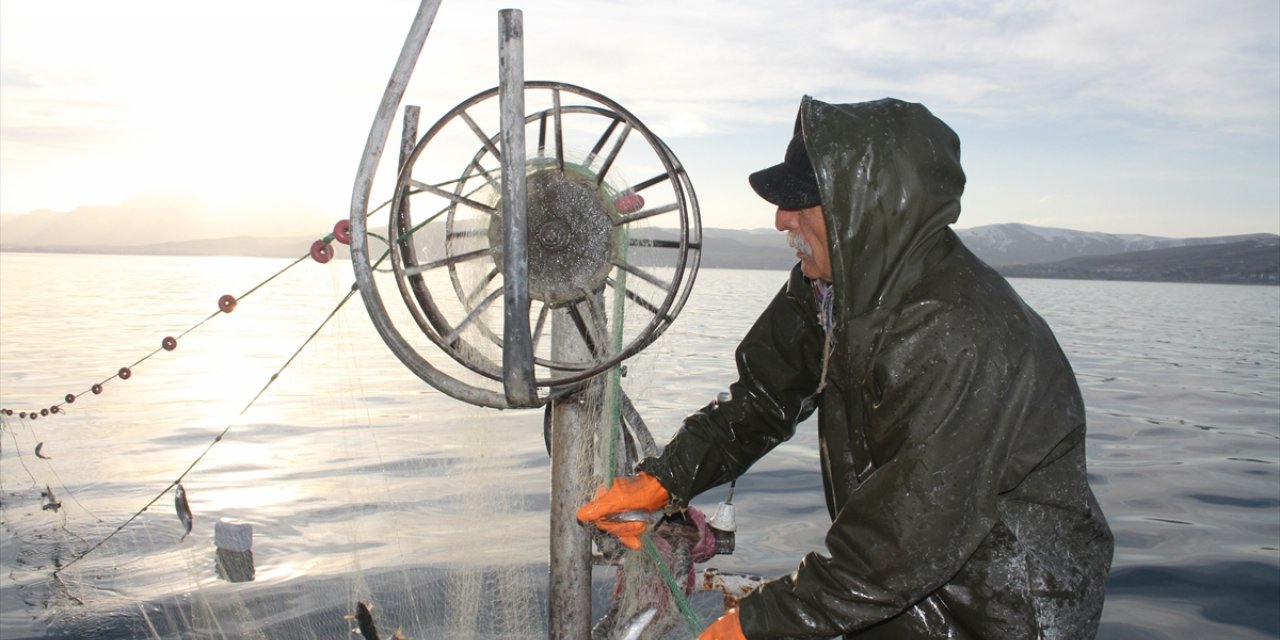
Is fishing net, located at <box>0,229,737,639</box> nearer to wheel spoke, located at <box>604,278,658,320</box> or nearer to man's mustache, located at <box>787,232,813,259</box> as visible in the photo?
wheel spoke, located at <box>604,278,658,320</box>

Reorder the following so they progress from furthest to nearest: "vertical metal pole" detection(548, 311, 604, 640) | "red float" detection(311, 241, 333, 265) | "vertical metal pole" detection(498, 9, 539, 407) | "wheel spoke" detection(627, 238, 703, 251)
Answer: "red float" detection(311, 241, 333, 265), "vertical metal pole" detection(548, 311, 604, 640), "wheel spoke" detection(627, 238, 703, 251), "vertical metal pole" detection(498, 9, 539, 407)

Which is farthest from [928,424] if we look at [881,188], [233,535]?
[233,535]

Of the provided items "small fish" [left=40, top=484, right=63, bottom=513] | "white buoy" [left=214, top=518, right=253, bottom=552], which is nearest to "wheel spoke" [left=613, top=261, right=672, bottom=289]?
"white buoy" [left=214, top=518, right=253, bottom=552]

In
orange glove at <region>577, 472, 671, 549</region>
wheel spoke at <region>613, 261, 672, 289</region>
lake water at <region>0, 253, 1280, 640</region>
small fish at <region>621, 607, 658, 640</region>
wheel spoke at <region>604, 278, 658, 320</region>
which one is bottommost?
lake water at <region>0, 253, 1280, 640</region>

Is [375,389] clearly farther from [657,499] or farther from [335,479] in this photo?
[657,499]

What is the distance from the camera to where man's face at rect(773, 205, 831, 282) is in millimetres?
2734

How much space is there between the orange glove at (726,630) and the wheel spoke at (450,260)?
1.59 metres

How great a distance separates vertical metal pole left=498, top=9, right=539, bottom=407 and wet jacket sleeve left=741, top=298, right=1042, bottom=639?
113 cm

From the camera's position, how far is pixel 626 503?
11.6ft

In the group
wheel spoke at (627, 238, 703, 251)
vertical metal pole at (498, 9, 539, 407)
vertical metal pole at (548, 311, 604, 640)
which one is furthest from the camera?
vertical metal pole at (548, 311, 604, 640)

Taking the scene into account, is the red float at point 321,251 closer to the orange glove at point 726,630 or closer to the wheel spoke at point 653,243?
the wheel spoke at point 653,243

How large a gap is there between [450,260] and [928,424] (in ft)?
6.09

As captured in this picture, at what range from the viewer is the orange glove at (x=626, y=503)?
11.6 ft

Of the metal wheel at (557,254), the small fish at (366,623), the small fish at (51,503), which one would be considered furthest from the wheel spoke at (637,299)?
Result: the small fish at (51,503)
